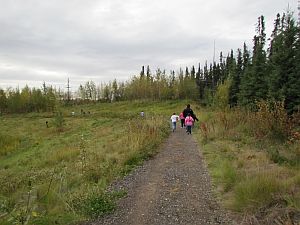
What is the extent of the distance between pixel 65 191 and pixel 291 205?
5242 millimetres

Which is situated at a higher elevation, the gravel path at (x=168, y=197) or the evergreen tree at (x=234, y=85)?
the evergreen tree at (x=234, y=85)

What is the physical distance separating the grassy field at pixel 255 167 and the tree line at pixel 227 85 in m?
7.10

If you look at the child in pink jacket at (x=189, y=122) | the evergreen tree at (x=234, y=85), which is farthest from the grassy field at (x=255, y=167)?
the evergreen tree at (x=234, y=85)

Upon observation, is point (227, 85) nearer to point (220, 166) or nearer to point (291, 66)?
point (291, 66)

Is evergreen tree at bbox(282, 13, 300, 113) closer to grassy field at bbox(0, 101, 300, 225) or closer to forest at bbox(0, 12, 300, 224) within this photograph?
forest at bbox(0, 12, 300, 224)

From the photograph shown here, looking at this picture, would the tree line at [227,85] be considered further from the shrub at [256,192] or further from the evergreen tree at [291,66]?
the shrub at [256,192]

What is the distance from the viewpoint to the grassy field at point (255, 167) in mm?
5691

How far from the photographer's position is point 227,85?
158ft

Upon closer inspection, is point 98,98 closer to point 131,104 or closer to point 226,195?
point 131,104

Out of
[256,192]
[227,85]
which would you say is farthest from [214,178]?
[227,85]

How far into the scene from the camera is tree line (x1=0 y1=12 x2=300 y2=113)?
24.6 metres

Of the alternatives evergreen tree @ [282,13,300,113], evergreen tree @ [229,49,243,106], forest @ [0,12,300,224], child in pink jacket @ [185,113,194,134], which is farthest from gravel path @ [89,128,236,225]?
evergreen tree @ [229,49,243,106]

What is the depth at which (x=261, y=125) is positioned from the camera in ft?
44.0

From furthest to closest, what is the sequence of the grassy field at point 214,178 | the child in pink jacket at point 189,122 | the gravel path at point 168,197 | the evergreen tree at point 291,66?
the evergreen tree at point 291,66 → the child in pink jacket at point 189,122 → the gravel path at point 168,197 → the grassy field at point 214,178
